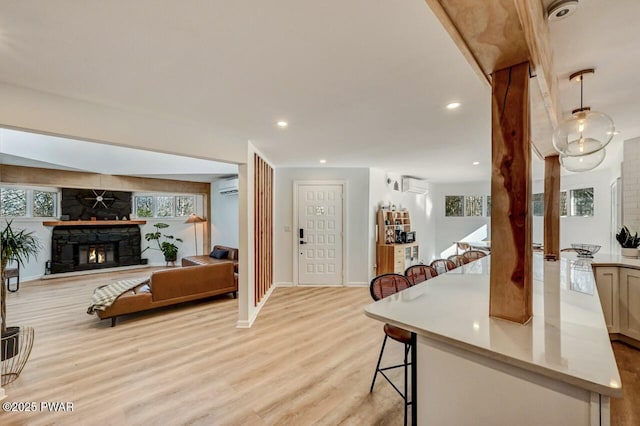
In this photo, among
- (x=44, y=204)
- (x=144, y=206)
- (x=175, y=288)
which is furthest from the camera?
(x=144, y=206)

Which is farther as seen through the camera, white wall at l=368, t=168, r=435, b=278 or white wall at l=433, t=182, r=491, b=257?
white wall at l=433, t=182, r=491, b=257

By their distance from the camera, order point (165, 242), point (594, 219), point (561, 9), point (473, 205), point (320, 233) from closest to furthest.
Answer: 1. point (561, 9)
2. point (320, 233)
3. point (594, 219)
4. point (165, 242)
5. point (473, 205)

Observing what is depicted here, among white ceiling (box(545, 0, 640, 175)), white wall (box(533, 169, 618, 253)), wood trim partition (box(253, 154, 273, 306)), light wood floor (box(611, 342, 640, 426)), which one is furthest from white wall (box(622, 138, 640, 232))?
wood trim partition (box(253, 154, 273, 306))

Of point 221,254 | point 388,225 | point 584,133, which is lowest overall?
point 221,254

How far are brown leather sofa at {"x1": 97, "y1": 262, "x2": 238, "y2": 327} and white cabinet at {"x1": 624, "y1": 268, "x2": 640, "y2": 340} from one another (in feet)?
16.7

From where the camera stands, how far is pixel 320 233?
5.56 m

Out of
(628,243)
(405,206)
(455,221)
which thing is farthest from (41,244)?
(455,221)

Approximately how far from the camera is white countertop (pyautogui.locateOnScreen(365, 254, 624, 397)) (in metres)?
0.98

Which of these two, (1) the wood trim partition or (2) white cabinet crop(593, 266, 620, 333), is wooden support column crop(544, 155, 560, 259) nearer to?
(2) white cabinet crop(593, 266, 620, 333)

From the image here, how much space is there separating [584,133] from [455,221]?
704 centimetres

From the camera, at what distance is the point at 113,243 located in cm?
746

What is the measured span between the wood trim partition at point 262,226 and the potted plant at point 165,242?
4.18 metres

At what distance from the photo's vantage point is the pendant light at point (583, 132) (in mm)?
1765

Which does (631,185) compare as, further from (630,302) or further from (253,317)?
(253,317)
